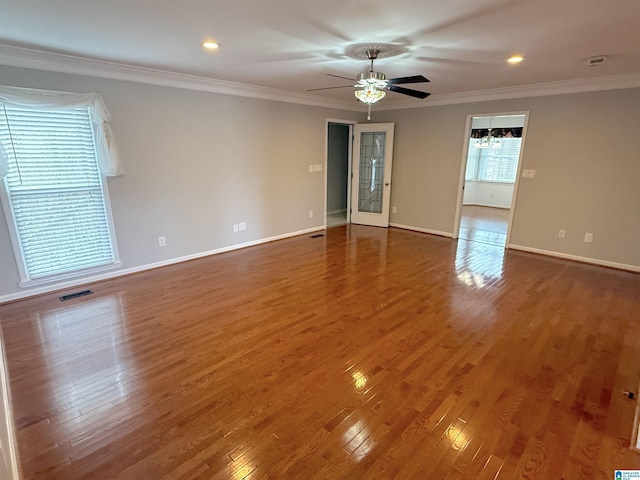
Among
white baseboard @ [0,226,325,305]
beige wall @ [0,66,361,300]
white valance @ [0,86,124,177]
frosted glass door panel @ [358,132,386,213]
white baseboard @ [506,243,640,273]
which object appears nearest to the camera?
white valance @ [0,86,124,177]

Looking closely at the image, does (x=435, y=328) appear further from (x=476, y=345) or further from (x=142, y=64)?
(x=142, y=64)

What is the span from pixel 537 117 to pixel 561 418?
4.49 meters

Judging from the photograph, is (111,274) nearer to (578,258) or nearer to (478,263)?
(478,263)

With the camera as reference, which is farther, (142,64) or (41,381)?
(142,64)

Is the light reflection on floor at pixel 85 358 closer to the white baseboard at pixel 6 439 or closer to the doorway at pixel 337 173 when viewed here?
the white baseboard at pixel 6 439

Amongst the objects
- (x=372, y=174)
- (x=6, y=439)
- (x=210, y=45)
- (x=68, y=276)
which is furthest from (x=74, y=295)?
(x=372, y=174)

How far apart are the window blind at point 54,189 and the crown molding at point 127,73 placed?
412 millimetres

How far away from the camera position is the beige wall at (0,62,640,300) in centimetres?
401

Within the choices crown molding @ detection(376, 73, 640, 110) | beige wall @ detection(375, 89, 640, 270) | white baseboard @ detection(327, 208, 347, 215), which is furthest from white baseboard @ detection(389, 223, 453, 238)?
crown molding @ detection(376, 73, 640, 110)

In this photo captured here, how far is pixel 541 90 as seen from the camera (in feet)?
15.4

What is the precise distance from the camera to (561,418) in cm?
197

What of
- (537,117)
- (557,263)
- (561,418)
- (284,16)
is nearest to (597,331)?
(561,418)

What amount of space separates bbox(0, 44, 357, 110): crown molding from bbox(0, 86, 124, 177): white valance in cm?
25

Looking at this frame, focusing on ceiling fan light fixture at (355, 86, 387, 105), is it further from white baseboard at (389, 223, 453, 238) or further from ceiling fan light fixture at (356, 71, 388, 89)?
white baseboard at (389, 223, 453, 238)
